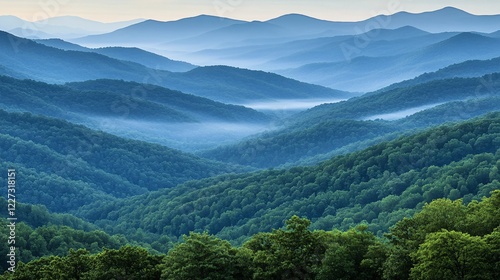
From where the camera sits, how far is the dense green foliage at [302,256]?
46406 millimetres

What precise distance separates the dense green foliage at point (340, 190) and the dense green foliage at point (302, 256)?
5404 cm

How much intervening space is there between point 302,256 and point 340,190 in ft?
282

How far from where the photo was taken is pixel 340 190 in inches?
5251

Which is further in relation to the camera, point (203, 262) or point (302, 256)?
point (302, 256)

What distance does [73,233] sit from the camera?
301ft

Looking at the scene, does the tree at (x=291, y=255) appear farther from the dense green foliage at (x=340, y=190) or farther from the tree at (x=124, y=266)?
the dense green foliage at (x=340, y=190)

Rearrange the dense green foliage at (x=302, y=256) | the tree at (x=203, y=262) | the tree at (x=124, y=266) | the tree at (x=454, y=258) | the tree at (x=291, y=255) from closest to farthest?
1. the tree at (x=454, y=258)
2. the dense green foliage at (x=302, y=256)
3. the tree at (x=291, y=255)
4. the tree at (x=203, y=262)
5. the tree at (x=124, y=266)

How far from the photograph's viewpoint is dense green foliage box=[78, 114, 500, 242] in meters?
112

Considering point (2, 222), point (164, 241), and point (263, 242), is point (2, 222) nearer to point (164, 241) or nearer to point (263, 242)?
point (164, 241)

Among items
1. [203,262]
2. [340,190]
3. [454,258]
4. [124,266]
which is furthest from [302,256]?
[340,190]

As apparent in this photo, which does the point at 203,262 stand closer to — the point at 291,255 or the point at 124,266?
the point at 291,255

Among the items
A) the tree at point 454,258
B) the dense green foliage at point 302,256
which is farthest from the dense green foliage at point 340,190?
the tree at point 454,258

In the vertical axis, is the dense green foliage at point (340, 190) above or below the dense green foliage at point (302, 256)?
below

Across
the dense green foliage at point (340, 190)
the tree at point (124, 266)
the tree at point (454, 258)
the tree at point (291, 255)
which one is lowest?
the dense green foliage at point (340, 190)
